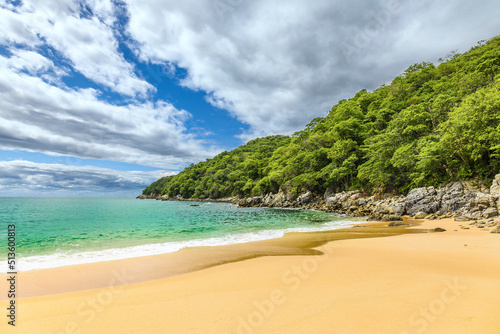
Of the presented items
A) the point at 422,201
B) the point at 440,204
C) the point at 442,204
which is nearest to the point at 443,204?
the point at 442,204

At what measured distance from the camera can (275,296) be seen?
432 cm

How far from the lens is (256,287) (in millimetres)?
4895

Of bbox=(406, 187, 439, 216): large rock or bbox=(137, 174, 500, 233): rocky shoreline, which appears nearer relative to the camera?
bbox=(137, 174, 500, 233): rocky shoreline

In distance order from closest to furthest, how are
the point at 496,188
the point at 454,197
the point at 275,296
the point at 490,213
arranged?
the point at 275,296 < the point at 490,213 < the point at 496,188 < the point at 454,197

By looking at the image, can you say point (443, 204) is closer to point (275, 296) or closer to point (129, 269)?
point (275, 296)

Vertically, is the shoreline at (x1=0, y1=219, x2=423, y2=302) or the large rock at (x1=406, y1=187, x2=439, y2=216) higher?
the large rock at (x1=406, y1=187, x2=439, y2=216)

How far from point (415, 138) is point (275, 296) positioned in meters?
34.4

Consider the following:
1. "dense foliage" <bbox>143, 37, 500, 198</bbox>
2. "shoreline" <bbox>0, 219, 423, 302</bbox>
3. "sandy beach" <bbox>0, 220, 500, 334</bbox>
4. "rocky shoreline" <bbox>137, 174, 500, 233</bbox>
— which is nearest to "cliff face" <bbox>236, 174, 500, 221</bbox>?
"rocky shoreline" <bbox>137, 174, 500, 233</bbox>

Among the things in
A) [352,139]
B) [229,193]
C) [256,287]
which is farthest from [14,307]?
[229,193]

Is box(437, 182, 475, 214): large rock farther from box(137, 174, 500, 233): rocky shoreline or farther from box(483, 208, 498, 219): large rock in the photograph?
box(483, 208, 498, 219): large rock

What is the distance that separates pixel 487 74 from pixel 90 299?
49.3 m

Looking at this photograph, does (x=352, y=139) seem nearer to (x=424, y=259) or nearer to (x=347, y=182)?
(x=347, y=182)

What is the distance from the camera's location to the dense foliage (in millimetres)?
19766

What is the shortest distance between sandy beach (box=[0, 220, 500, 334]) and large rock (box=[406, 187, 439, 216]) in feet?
53.7
